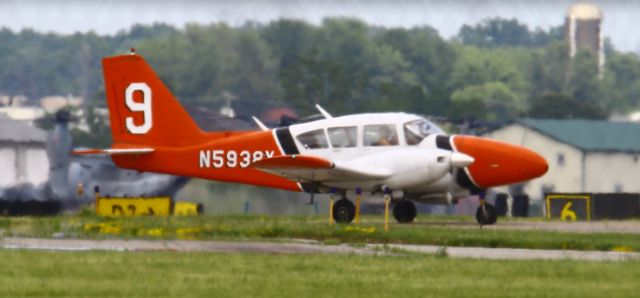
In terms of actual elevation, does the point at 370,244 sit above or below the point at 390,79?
below

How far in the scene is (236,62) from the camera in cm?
7612

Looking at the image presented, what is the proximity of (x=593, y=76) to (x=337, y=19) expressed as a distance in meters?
16.5

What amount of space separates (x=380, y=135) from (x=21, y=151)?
2763 cm

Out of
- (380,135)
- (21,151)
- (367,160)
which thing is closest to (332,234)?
(367,160)

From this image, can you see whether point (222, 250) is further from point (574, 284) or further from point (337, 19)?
point (337, 19)

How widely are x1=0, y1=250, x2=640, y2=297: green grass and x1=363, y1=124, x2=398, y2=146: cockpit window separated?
10.8 meters

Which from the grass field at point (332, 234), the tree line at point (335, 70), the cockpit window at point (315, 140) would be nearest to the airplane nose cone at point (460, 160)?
the cockpit window at point (315, 140)

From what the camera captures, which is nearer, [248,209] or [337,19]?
[248,209]

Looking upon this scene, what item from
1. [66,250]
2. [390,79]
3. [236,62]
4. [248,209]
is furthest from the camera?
[390,79]

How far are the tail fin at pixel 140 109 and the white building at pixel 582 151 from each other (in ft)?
110

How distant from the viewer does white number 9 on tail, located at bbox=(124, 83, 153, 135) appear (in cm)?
3650

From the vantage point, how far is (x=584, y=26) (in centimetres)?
11219

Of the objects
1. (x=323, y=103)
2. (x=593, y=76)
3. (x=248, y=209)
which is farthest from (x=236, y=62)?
(x=248, y=209)

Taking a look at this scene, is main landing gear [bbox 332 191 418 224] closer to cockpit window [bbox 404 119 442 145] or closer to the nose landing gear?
cockpit window [bbox 404 119 442 145]
